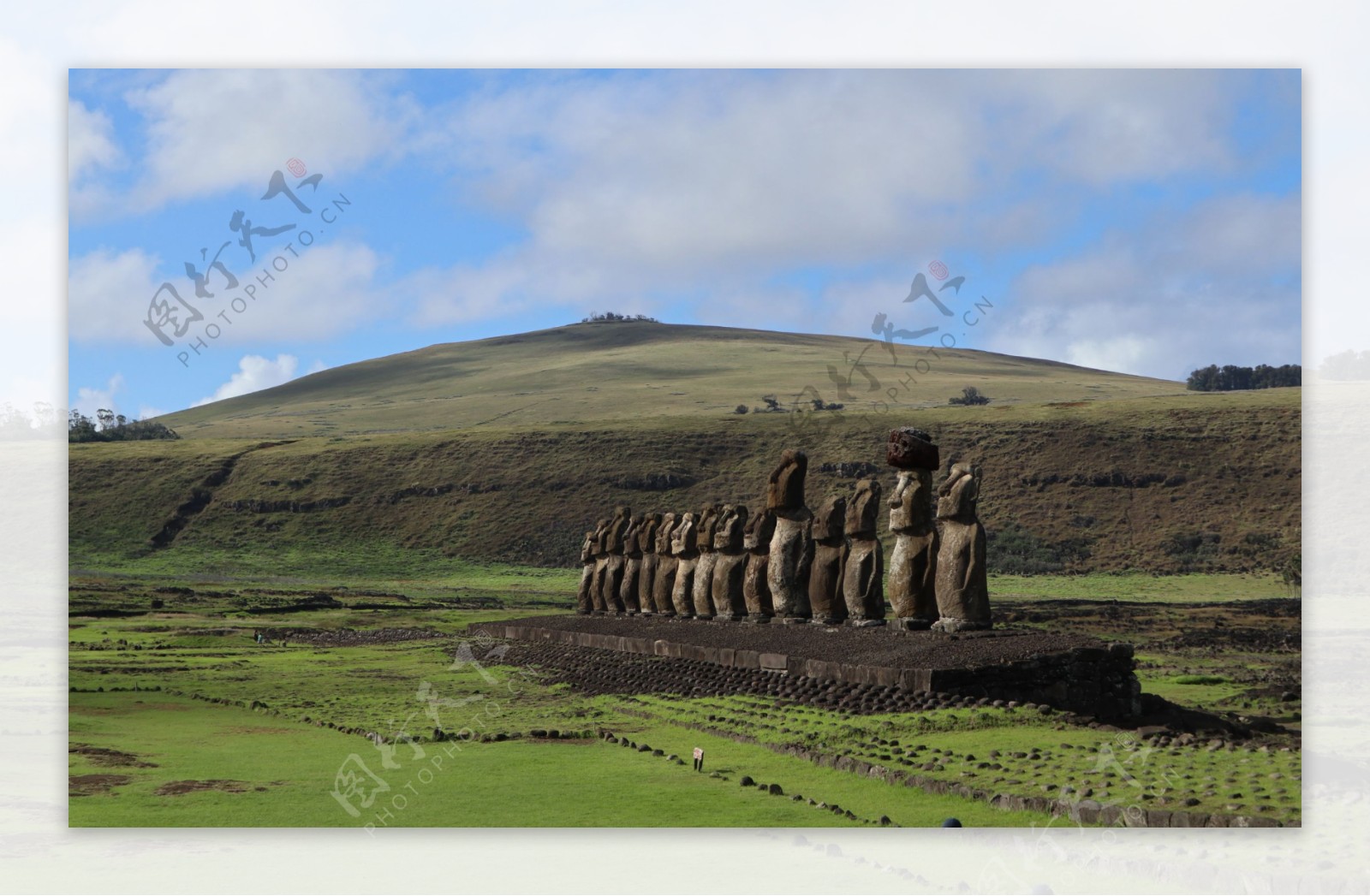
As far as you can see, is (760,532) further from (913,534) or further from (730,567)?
(913,534)

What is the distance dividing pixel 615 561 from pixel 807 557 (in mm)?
9433

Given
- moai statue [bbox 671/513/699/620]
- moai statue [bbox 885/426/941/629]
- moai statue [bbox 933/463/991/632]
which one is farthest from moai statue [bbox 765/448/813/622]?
moai statue [bbox 933/463/991/632]

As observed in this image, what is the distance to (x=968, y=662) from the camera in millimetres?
17734

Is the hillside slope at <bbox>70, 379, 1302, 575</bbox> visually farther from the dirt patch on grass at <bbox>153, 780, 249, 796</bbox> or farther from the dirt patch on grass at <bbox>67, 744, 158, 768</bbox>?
the dirt patch on grass at <bbox>153, 780, 249, 796</bbox>

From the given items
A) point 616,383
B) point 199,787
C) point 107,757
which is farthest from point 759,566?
point 616,383

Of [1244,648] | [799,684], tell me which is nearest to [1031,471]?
[1244,648]

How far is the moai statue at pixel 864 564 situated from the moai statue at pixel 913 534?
2.03 metres

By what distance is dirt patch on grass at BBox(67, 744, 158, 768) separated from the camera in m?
16.0

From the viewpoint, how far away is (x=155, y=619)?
3928cm

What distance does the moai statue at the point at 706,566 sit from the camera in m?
28.8

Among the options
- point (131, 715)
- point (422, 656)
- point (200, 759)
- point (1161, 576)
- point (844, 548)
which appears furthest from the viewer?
point (1161, 576)

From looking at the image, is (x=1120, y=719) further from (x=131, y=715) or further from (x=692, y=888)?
(x=131, y=715)

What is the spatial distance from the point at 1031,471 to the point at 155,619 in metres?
43.4

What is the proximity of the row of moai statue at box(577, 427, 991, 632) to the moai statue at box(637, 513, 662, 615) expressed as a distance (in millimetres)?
19
